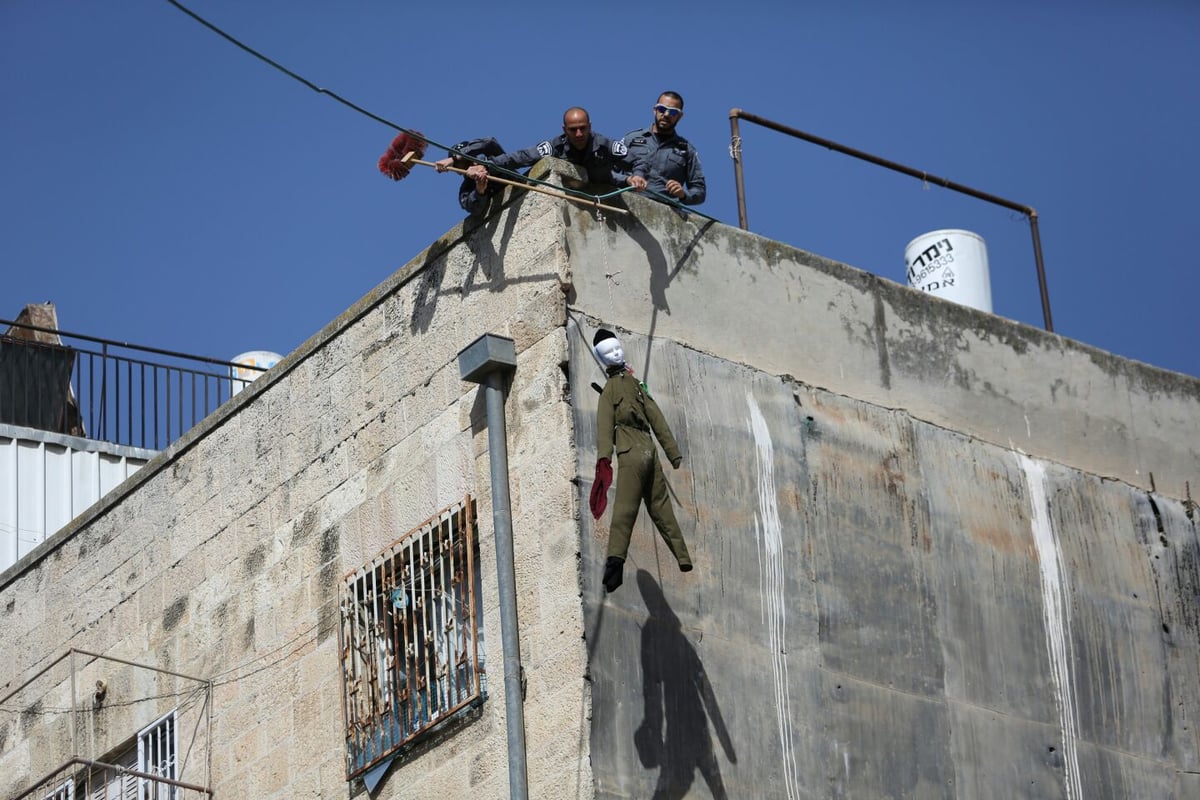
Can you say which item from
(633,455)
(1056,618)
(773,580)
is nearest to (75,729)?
(773,580)

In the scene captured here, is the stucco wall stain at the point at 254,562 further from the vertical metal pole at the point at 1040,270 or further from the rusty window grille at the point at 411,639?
the vertical metal pole at the point at 1040,270

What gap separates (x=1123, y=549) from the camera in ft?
57.5

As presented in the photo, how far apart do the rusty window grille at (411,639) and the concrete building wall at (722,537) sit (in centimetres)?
15

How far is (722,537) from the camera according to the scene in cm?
1508

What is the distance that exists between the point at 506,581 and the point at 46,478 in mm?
10758

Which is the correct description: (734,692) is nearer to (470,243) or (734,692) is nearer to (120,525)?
(470,243)

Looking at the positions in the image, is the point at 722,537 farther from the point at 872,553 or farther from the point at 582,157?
the point at 582,157

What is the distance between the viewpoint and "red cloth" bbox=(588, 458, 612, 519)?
45.9 feet

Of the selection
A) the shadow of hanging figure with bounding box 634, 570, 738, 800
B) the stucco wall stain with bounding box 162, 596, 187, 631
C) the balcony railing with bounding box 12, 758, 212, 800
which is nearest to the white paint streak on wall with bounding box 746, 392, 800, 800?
the shadow of hanging figure with bounding box 634, 570, 738, 800

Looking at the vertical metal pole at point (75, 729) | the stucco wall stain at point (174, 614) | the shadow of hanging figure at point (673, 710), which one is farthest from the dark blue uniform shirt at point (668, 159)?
the vertical metal pole at point (75, 729)

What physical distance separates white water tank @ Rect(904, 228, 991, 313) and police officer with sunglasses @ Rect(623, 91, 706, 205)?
3.25 m

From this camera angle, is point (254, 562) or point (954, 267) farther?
point (954, 267)

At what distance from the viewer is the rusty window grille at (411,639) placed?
15016 millimetres

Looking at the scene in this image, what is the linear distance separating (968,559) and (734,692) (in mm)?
2579
